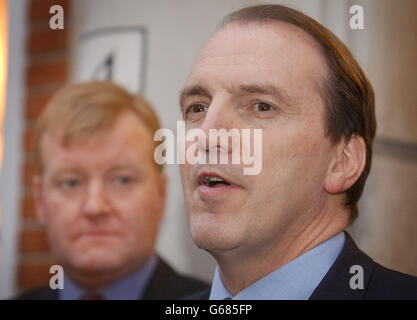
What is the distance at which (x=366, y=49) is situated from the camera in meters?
1.17

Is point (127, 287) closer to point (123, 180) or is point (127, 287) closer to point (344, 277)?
point (123, 180)

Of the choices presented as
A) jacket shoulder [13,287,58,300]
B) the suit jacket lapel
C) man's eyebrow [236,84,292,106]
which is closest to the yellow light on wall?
jacket shoulder [13,287,58,300]

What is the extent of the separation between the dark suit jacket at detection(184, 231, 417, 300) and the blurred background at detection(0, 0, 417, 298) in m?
0.23

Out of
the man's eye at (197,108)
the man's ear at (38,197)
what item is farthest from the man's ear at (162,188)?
the man's eye at (197,108)

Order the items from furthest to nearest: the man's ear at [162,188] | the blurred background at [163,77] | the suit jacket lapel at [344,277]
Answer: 1. the man's ear at [162,188]
2. the blurred background at [163,77]
3. the suit jacket lapel at [344,277]

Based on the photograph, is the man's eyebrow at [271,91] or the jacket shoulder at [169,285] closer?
the man's eyebrow at [271,91]

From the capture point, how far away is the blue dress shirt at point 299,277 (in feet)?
3.22

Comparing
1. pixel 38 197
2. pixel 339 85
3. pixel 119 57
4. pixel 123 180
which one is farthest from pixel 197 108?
pixel 38 197

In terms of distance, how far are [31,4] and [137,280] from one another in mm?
724

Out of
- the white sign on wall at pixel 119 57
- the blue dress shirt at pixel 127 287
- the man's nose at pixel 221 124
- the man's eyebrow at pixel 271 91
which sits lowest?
the blue dress shirt at pixel 127 287

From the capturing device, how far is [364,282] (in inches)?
38.3

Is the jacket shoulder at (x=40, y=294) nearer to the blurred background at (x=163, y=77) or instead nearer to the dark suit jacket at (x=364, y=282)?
the blurred background at (x=163, y=77)

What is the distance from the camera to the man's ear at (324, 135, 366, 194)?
1000 mm

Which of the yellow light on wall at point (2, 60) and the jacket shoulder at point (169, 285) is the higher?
the yellow light on wall at point (2, 60)
